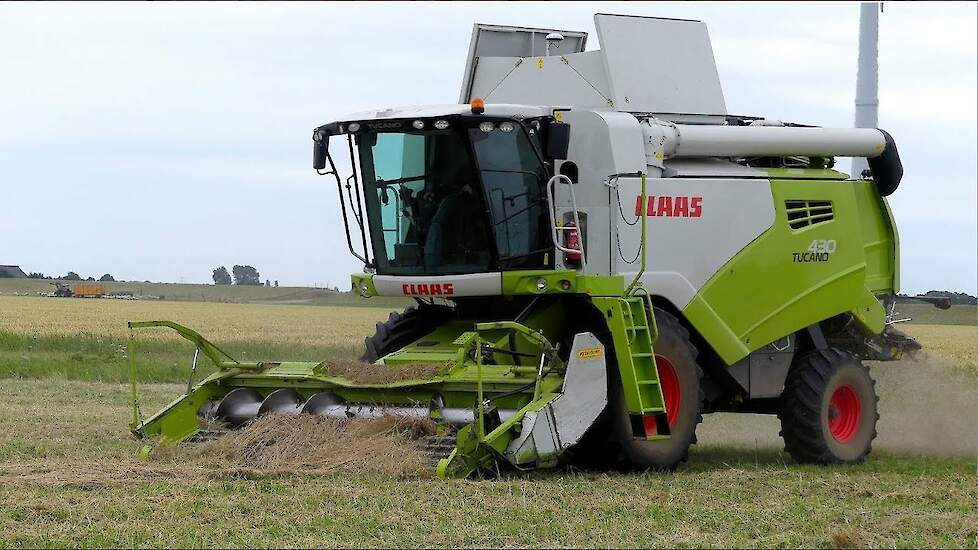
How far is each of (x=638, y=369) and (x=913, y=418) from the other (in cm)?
493

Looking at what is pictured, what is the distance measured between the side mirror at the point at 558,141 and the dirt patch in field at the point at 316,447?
2.07 meters

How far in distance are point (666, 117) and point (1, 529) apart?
6.11 meters

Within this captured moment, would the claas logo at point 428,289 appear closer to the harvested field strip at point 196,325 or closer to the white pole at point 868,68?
the white pole at point 868,68

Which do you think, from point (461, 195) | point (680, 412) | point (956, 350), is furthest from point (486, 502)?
point (956, 350)

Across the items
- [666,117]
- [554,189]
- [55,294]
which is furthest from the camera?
[55,294]

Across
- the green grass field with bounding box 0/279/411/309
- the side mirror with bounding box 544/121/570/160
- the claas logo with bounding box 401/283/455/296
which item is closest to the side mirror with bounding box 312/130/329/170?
the claas logo with bounding box 401/283/455/296

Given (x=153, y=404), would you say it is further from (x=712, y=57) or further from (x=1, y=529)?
(x=1, y=529)

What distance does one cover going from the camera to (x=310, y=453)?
853 centimetres

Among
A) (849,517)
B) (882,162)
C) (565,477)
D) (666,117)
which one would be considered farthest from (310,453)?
(882,162)

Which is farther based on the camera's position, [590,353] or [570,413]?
[590,353]

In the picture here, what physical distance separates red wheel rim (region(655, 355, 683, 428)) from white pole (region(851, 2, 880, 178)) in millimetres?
9550

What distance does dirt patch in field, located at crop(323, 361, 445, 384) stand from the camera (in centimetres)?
905

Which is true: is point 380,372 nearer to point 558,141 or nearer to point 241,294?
point 558,141

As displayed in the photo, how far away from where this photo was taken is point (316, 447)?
858 centimetres
